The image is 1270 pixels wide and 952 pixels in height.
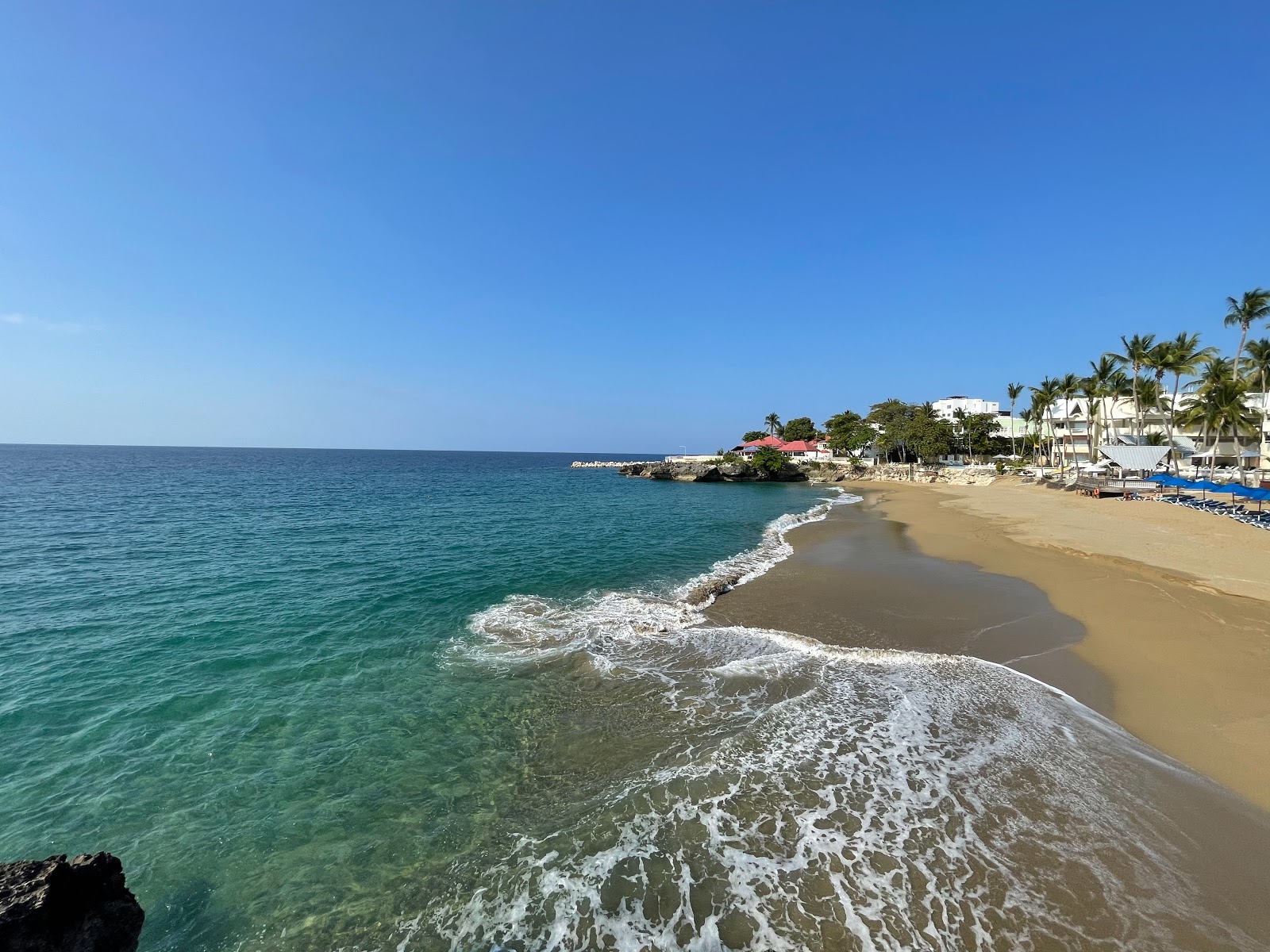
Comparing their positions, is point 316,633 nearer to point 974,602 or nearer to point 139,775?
point 139,775

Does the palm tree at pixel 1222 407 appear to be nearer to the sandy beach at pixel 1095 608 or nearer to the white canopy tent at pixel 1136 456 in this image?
the white canopy tent at pixel 1136 456

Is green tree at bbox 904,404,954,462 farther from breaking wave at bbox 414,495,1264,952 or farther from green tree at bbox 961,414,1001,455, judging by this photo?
breaking wave at bbox 414,495,1264,952

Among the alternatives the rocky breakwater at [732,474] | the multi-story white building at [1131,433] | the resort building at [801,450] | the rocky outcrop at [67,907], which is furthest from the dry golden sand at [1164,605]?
the resort building at [801,450]

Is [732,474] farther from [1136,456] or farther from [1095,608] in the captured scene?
[1095,608]

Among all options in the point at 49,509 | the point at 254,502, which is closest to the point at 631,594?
the point at 254,502

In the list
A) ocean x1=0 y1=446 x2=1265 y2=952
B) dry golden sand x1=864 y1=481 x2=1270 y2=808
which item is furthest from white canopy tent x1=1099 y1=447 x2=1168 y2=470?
ocean x1=0 y1=446 x2=1265 y2=952

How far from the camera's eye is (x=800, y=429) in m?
111

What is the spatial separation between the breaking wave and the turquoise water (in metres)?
1.19

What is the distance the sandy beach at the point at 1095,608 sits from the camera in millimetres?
8719

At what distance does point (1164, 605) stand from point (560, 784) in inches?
699

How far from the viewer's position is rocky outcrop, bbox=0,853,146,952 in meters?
3.59

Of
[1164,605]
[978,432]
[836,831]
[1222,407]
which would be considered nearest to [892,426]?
[978,432]

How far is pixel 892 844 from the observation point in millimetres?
6043

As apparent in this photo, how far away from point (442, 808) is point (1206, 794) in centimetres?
1065
